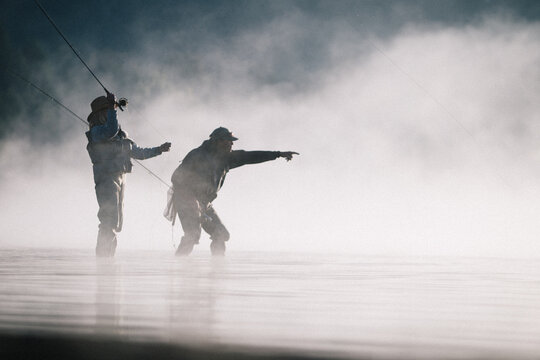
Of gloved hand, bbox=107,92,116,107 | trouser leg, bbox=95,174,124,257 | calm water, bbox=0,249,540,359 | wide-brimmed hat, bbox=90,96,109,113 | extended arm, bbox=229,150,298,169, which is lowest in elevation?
calm water, bbox=0,249,540,359

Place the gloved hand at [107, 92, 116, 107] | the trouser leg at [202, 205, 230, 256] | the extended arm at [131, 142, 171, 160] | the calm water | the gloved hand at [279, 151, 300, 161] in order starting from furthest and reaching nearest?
the trouser leg at [202, 205, 230, 256] → the gloved hand at [279, 151, 300, 161] → the extended arm at [131, 142, 171, 160] → the gloved hand at [107, 92, 116, 107] → the calm water

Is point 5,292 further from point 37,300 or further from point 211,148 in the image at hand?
point 211,148

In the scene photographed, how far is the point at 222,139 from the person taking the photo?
33.3 ft

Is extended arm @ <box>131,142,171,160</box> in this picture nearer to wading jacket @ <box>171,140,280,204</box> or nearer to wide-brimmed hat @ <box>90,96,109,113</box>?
wide-brimmed hat @ <box>90,96,109,113</box>

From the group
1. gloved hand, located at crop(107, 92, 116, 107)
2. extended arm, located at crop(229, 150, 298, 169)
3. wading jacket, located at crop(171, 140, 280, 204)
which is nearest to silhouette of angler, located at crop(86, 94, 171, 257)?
gloved hand, located at crop(107, 92, 116, 107)

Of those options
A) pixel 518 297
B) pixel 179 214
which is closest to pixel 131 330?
pixel 518 297

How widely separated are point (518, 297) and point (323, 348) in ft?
6.68

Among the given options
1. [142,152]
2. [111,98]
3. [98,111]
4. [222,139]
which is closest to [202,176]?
[222,139]

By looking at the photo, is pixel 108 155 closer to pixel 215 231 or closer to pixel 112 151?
pixel 112 151

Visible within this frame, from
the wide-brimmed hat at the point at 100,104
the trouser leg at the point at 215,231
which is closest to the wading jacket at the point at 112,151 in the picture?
the wide-brimmed hat at the point at 100,104

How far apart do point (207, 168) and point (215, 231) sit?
1085 mm

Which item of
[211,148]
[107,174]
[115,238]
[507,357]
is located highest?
[211,148]

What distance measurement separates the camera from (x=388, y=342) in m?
1.59

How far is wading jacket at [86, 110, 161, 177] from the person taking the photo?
8711mm
